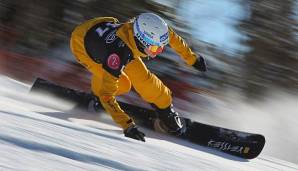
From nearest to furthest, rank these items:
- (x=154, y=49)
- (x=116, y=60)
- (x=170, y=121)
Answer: (x=116, y=60), (x=154, y=49), (x=170, y=121)

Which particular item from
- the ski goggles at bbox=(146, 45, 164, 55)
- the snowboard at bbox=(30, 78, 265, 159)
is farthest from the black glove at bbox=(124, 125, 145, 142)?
the snowboard at bbox=(30, 78, 265, 159)

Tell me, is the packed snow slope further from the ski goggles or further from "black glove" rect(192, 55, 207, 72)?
"black glove" rect(192, 55, 207, 72)

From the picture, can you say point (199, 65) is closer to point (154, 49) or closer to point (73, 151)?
point (154, 49)

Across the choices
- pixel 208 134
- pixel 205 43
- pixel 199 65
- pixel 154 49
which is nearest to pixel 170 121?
pixel 208 134

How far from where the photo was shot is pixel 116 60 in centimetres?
429

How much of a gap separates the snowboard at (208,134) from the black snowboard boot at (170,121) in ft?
0.28

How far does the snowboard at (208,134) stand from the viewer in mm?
5000

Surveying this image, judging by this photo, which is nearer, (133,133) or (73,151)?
(73,151)

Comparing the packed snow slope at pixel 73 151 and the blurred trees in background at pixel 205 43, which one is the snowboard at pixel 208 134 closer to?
the packed snow slope at pixel 73 151

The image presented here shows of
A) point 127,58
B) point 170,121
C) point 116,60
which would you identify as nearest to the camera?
point 116,60

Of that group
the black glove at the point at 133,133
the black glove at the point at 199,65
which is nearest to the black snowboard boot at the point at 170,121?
the black glove at the point at 199,65

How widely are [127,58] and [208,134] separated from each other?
4.22ft

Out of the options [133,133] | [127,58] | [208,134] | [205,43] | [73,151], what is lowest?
[205,43]

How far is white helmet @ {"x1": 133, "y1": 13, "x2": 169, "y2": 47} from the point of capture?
4.45m
